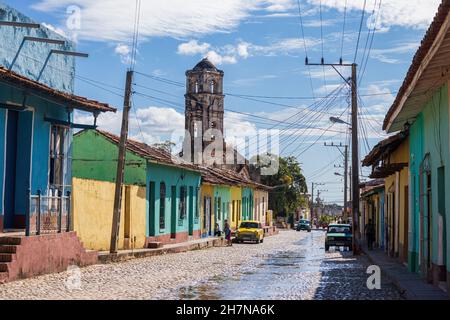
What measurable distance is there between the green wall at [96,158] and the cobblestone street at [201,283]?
7.20 metres

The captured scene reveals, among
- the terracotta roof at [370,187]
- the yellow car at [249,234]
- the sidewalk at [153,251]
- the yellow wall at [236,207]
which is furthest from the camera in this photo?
the yellow wall at [236,207]

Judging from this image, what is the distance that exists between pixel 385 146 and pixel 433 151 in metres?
7.55

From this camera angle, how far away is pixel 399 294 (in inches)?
537

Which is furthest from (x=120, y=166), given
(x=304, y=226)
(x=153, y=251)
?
(x=304, y=226)

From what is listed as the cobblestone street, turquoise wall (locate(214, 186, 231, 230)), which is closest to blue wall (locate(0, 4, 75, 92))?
the cobblestone street

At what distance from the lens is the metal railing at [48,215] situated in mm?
14945

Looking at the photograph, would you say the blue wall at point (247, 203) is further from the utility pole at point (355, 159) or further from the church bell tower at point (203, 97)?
the utility pole at point (355, 159)

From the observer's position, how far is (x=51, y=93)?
15914 mm

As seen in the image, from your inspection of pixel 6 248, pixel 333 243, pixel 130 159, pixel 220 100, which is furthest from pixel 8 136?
pixel 220 100

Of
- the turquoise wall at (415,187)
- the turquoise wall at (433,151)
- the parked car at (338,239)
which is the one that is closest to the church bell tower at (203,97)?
the parked car at (338,239)

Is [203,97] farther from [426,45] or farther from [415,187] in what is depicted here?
[426,45]

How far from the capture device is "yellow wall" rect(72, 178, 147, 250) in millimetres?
20734
